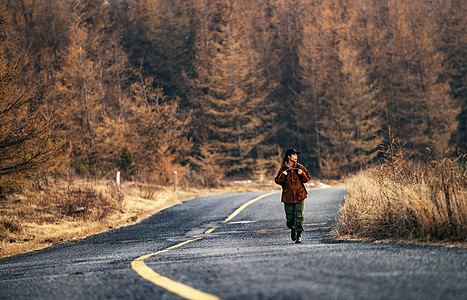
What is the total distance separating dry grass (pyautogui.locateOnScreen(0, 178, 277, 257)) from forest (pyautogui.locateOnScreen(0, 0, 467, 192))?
13328 mm

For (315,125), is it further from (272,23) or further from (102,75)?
(102,75)

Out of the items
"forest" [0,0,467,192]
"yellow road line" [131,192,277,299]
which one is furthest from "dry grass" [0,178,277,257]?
"forest" [0,0,467,192]

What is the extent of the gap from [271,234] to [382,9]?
49184mm

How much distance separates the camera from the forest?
120ft

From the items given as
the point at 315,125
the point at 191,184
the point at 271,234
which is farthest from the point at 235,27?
the point at 271,234

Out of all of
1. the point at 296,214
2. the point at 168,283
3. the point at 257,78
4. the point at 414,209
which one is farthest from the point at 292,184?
the point at 257,78

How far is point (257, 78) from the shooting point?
49750mm

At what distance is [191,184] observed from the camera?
34.0m

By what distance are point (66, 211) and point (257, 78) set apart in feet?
117

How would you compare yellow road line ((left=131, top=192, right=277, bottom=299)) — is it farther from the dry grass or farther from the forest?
the forest

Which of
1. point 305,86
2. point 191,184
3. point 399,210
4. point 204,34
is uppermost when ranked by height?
point 204,34

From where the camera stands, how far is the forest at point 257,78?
3656cm

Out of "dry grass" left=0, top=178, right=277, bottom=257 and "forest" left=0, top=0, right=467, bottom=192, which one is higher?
"forest" left=0, top=0, right=467, bottom=192

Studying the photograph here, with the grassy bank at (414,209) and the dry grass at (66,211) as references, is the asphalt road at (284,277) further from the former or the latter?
the dry grass at (66,211)
